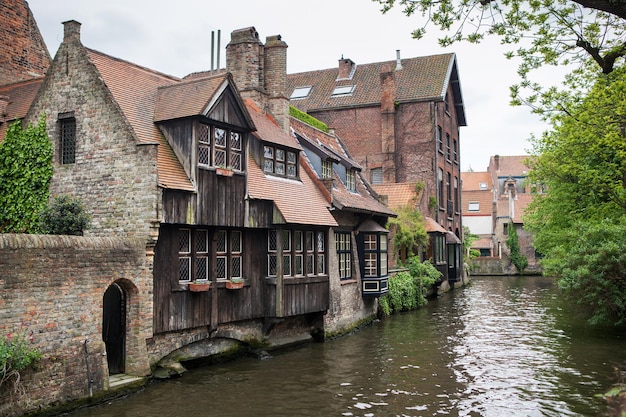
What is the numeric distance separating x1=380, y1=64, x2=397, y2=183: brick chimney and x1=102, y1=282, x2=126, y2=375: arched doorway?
27125 millimetres

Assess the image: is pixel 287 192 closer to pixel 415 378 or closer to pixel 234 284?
pixel 234 284

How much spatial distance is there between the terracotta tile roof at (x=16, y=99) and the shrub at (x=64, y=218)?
3549mm

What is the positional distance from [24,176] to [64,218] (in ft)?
7.96

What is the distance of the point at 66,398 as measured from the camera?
11.4 metres

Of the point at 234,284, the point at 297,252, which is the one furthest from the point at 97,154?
the point at 297,252

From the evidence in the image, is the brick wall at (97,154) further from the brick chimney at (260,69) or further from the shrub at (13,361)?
the brick chimney at (260,69)

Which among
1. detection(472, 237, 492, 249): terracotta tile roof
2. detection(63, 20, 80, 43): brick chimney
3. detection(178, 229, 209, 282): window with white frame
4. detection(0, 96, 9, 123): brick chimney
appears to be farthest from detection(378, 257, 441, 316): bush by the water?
detection(472, 237, 492, 249): terracotta tile roof

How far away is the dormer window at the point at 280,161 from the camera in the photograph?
1861 centimetres

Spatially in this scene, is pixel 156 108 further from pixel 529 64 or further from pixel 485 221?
pixel 485 221

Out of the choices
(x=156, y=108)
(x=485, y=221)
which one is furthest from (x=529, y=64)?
(x=485, y=221)

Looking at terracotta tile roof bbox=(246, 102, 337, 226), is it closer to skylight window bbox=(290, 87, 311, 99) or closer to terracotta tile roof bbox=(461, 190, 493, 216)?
skylight window bbox=(290, 87, 311, 99)

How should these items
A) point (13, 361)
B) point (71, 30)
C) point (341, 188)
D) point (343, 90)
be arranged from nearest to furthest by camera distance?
point (13, 361) < point (71, 30) < point (341, 188) < point (343, 90)

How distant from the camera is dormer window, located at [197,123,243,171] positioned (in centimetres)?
1547

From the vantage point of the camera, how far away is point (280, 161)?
755 inches
